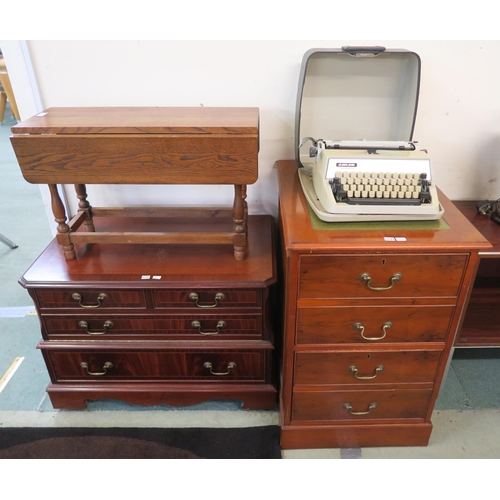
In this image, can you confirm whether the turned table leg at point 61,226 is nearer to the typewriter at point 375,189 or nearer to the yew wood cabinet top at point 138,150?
the yew wood cabinet top at point 138,150

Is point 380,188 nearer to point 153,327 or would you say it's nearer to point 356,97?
point 356,97

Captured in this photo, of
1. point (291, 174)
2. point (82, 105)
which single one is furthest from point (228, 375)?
point (82, 105)

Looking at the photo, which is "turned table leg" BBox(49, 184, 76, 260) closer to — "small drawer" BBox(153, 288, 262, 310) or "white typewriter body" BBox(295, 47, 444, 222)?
"small drawer" BBox(153, 288, 262, 310)

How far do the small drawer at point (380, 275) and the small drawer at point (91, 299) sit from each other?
625 millimetres

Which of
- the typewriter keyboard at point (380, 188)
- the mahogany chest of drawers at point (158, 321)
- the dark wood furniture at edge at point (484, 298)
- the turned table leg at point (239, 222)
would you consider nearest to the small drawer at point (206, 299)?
the mahogany chest of drawers at point (158, 321)

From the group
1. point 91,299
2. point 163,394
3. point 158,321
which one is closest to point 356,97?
point 158,321

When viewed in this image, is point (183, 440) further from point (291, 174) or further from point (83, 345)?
point (291, 174)

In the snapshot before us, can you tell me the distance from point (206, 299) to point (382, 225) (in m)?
0.66

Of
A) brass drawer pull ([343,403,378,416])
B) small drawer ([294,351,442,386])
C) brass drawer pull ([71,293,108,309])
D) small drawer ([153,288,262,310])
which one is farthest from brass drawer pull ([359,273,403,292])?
brass drawer pull ([71,293,108,309])

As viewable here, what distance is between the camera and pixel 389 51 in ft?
4.72

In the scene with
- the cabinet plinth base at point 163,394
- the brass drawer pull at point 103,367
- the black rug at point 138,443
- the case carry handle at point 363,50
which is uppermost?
the case carry handle at point 363,50

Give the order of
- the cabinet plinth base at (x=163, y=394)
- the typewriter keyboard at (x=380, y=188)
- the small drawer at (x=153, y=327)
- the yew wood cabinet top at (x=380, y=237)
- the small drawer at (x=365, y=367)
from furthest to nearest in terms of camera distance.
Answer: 1. the cabinet plinth base at (x=163, y=394)
2. the small drawer at (x=153, y=327)
3. the small drawer at (x=365, y=367)
4. the typewriter keyboard at (x=380, y=188)
5. the yew wood cabinet top at (x=380, y=237)

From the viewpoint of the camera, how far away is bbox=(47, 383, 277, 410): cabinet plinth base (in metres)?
1.67

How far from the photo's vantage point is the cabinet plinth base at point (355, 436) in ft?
5.07
